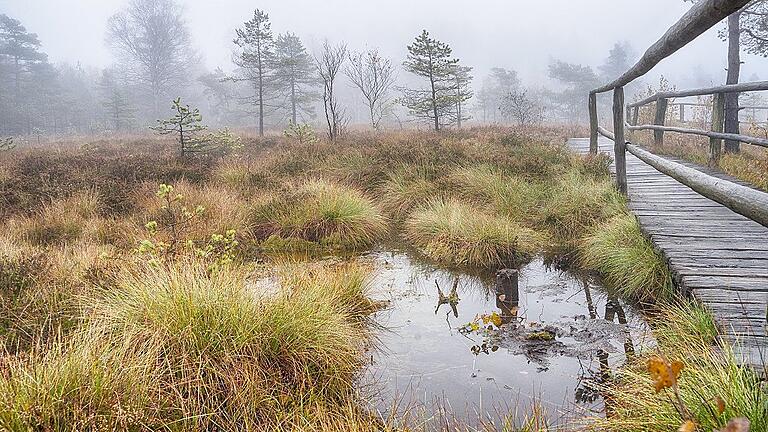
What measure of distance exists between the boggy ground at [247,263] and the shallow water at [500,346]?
10.1 inches

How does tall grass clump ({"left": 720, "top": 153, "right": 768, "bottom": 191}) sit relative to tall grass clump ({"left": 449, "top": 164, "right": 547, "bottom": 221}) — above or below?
above

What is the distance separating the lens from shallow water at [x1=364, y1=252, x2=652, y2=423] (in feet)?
10.3

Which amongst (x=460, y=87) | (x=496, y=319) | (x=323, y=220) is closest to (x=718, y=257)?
(x=496, y=319)

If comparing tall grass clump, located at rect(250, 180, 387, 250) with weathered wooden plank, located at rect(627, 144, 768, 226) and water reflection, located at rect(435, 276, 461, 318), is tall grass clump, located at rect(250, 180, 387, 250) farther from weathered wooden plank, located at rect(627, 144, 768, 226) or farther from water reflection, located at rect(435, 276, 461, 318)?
weathered wooden plank, located at rect(627, 144, 768, 226)

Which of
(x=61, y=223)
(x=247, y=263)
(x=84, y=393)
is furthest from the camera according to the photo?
(x=61, y=223)

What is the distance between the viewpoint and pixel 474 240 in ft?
20.4

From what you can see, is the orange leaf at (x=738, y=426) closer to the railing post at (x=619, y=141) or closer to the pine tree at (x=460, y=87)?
the railing post at (x=619, y=141)

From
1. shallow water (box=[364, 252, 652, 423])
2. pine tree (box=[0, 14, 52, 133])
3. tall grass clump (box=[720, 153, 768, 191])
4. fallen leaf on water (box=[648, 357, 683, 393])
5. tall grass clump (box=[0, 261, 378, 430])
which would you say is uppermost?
pine tree (box=[0, 14, 52, 133])

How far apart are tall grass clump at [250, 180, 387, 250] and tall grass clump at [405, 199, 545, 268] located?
0.80 meters

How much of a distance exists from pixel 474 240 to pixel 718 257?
2.82 m

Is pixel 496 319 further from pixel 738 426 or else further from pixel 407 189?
pixel 407 189

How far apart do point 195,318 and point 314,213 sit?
4.37m

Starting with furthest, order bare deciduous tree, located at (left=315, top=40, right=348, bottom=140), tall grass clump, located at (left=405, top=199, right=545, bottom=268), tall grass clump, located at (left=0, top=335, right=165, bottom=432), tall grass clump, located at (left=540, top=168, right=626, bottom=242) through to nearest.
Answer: bare deciduous tree, located at (left=315, top=40, right=348, bottom=140)
tall grass clump, located at (left=540, top=168, right=626, bottom=242)
tall grass clump, located at (left=405, top=199, right=545, bottom=268)
tall grass clump, located at (left=0, top=335, right=165, bottom=432)

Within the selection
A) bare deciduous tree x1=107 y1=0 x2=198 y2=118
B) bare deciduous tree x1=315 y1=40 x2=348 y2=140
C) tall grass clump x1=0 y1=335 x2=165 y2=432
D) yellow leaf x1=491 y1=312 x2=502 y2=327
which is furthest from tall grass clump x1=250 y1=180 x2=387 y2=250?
bare deciduous tree x1=107 y1=0 x2=198 y2=118
